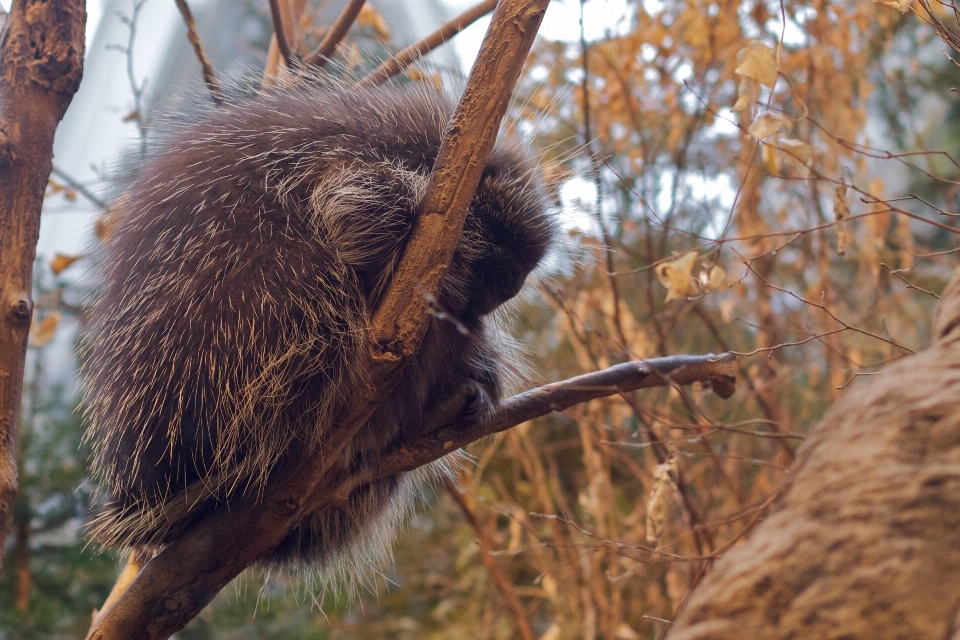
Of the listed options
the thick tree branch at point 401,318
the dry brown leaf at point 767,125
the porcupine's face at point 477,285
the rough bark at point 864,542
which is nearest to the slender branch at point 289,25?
the porcupine's face at point 477,285

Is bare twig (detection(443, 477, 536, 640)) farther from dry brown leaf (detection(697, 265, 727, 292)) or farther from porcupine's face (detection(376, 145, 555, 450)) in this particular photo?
dry brown leaf (detection(697, 265, 727, 292))

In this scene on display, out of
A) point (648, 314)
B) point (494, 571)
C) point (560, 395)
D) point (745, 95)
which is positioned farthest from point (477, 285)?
point (648, 314)

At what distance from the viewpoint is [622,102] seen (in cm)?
297

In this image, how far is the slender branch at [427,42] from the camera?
2.04 m

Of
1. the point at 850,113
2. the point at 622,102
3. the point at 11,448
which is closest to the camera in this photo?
the point at 11,448

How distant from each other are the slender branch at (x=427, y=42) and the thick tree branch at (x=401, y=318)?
89 cm

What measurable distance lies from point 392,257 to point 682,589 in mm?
1712

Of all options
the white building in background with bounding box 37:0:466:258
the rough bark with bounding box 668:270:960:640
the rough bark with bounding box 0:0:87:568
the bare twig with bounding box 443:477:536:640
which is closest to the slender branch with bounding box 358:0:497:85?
the rough bark with bounding box 0:0:87:568

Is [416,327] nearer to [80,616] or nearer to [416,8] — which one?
[80,616]

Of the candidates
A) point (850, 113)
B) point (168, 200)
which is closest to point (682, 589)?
point (850, 113)

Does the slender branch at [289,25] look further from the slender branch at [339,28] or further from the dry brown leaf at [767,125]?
the dry brown leaf at [767,125]

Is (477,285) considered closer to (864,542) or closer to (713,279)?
(713,279)

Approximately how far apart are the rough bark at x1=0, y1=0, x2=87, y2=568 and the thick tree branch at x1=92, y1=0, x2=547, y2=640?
0.30 metres

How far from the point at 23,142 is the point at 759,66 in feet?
4.14
